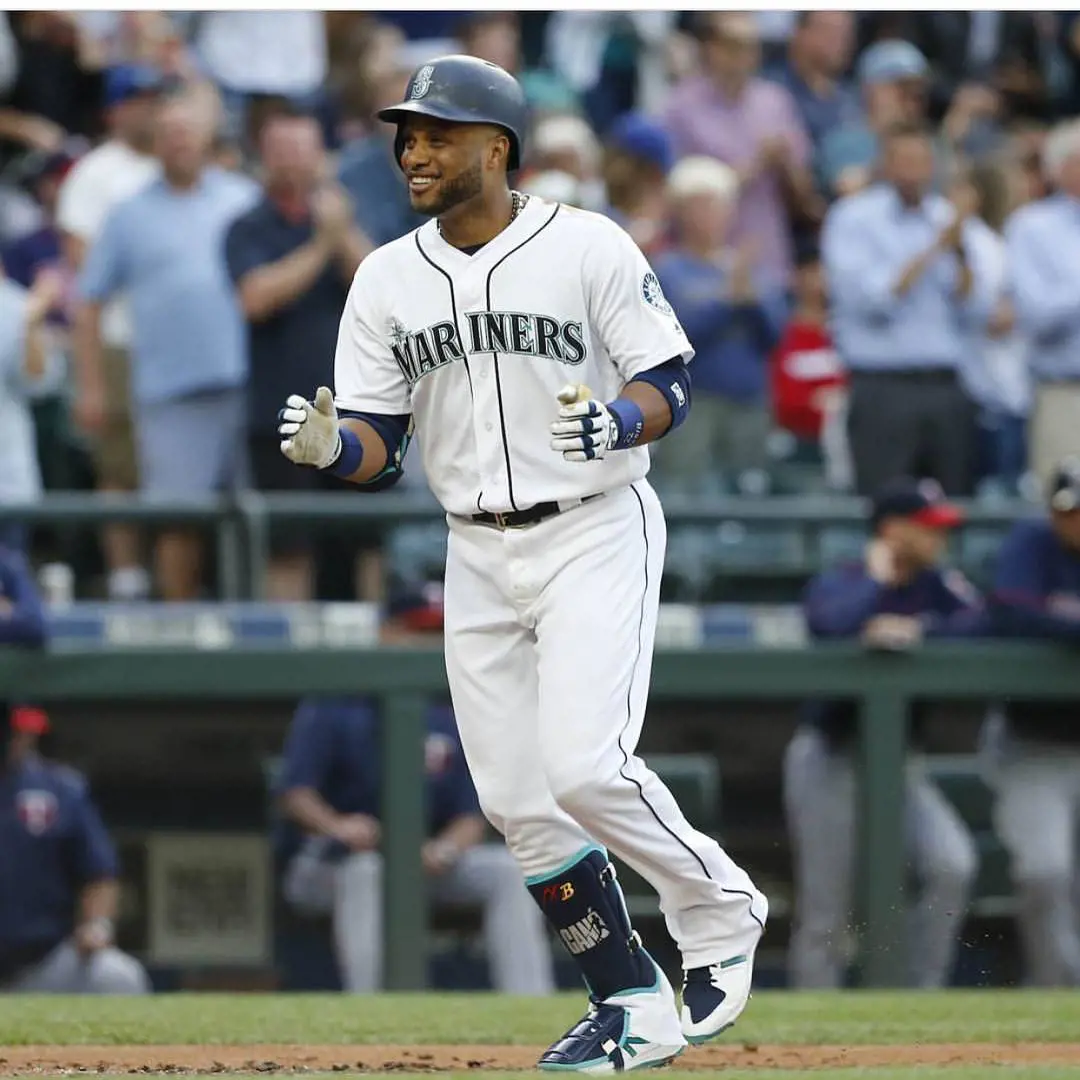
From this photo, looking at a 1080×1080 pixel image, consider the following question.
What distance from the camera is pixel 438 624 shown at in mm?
7480

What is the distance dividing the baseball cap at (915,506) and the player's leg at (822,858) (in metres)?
0.83

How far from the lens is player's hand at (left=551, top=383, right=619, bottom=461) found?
13.5 ft

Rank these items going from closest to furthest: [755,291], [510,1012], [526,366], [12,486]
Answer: [526,366]
[510,1012]
[12,486]
[755,291]

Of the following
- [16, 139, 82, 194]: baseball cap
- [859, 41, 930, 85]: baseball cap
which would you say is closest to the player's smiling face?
[16, 139, 82, 194]: baseball cap

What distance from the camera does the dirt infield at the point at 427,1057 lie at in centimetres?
482

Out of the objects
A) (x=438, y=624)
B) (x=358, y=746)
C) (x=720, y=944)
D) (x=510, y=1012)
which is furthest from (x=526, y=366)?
(x=358, y=746)

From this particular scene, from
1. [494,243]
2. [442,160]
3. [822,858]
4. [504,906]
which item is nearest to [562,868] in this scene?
[494,243]

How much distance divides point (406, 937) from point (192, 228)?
253 centimetres

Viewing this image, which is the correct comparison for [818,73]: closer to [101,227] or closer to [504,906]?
[101,227]

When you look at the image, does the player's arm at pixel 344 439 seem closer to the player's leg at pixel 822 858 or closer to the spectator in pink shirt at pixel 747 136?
the player's leg at pixel 822 858

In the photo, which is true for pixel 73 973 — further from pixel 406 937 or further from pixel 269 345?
pixel 269 345

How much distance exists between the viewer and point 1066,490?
7539mm

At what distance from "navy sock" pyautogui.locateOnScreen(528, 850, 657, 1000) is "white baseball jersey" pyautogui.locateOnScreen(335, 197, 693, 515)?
72 cm

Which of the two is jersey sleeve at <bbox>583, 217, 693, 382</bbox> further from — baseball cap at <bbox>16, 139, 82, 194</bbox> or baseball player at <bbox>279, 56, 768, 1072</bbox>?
baseball cap at <bbox>16, 139, 82, 194</bbox>
